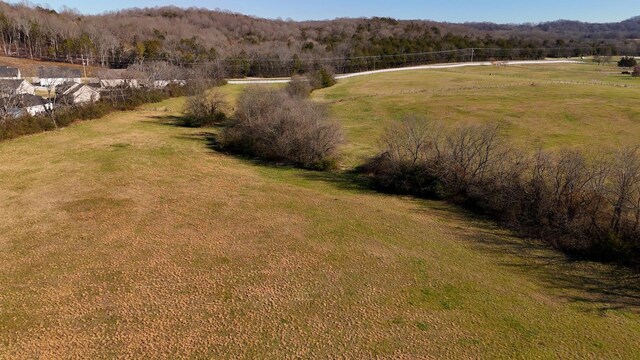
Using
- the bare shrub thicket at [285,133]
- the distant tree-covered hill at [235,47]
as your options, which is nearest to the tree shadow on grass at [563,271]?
the bare shrub thicket at [285,133]

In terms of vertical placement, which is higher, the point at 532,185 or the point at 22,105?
the point at 22,105

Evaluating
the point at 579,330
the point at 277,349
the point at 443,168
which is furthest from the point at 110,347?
the point at 443,168

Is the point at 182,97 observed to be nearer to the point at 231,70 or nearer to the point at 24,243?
the point at 231,70

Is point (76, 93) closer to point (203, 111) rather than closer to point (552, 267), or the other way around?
point (203, 111)

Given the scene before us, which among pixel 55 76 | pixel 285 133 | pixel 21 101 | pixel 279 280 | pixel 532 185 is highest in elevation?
pixel 55 76

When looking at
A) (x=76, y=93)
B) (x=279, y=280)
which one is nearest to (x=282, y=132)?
(x=279, y=280)

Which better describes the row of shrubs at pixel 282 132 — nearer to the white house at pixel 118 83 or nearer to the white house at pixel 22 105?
the white house at pixel 22 105
